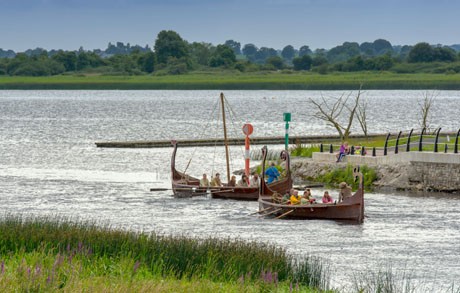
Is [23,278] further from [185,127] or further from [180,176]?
[185,127]

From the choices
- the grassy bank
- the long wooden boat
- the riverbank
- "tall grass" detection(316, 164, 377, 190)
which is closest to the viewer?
the grassy bank

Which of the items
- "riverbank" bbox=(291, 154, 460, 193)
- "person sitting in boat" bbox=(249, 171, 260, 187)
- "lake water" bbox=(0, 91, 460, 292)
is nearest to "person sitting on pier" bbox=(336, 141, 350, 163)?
"riverbank" bbox=(291, 154, 460, 193)

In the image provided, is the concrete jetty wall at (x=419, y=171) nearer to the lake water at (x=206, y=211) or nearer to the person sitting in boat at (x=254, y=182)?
the lake water at (x=206, y=211)

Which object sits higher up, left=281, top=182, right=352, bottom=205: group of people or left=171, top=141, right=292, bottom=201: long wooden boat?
left=281, top=182, right=352, bottom=205: group of people

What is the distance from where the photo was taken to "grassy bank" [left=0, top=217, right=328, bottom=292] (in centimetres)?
1869

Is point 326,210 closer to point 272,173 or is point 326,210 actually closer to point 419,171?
point 272,173

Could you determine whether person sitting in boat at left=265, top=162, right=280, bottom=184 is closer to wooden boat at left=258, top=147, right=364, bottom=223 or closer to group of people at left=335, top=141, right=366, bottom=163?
wooden boat at left=258, top=147, right=364, bottom=223

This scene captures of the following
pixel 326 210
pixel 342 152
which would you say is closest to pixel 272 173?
pixel 342 152

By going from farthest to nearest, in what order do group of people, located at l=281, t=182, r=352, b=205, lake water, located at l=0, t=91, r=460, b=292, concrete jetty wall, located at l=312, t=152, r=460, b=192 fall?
1. concrete jetty wall, located at l=312, t=152, r=460, b=192
2. group of people, located at l=281, t=182, r=352, b=205
3. lake water, located at l=0, t=91, r=460, b=292

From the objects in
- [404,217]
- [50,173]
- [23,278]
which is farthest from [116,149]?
[23,278]

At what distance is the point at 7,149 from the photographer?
82.6 meters

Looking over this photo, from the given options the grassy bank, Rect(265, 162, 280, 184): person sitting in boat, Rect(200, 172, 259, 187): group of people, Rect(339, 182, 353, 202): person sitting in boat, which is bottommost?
Rect(200, 172, 259, 187): group of people

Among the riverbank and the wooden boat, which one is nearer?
the wooden boat

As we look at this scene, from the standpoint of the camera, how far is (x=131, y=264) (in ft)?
71.0
